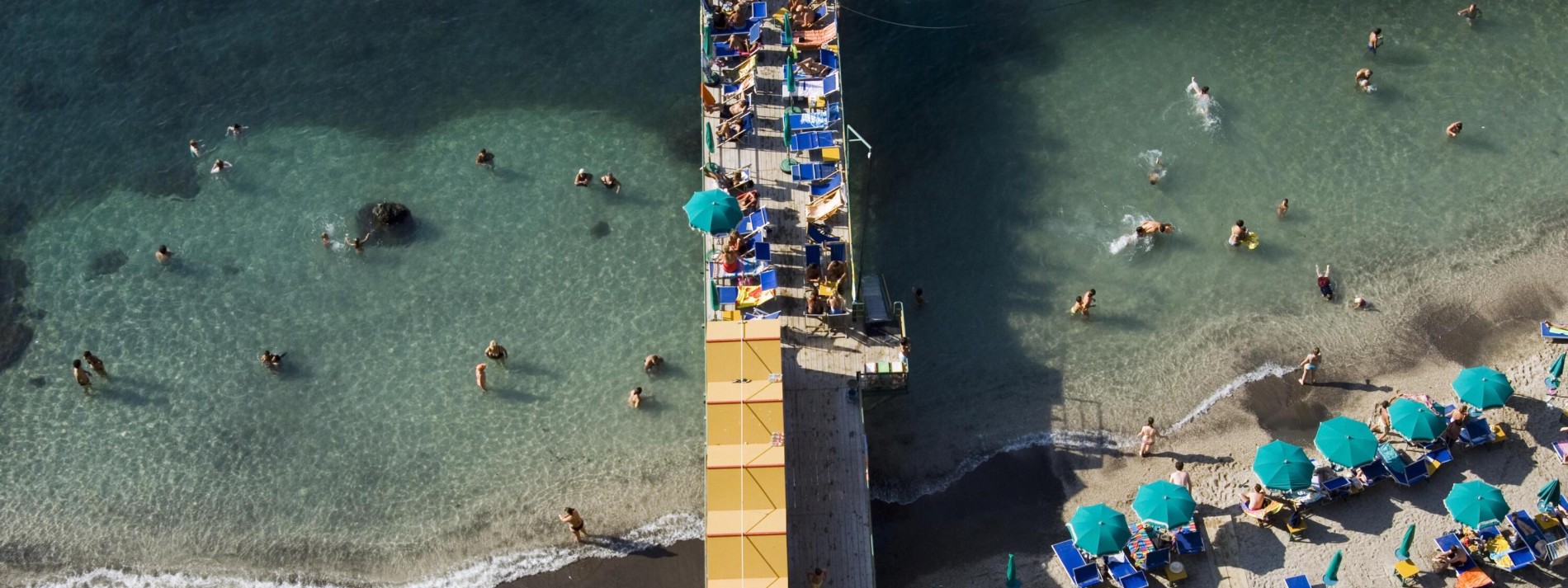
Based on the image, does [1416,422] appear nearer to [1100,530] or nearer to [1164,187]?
[1100,530]

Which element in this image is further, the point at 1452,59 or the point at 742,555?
the point at 1452,59

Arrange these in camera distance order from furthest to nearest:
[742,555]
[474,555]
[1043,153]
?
[1043,153] → [474,555] → [742,555]

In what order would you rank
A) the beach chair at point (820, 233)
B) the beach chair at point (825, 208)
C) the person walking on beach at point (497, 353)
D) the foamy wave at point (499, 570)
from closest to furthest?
1. the foamy wave at point (499, 570)
2. the beach chair at point (820, 233)
3. the beach chair at point (825, 208)
4. the person walking on beach at point (497, 353)

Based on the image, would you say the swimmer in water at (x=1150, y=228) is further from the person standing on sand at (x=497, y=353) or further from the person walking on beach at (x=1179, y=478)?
the person standing on sand at (x=497, y=353)

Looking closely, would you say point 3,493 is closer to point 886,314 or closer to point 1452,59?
point 886,314

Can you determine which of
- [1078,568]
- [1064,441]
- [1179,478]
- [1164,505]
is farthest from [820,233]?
[1164,505]

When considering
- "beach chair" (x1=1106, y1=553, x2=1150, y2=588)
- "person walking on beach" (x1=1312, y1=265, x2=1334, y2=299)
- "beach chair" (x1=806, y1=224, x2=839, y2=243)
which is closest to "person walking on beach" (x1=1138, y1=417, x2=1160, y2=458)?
"beach chair" (x1=1106, y1=553, x2=1150, y2=588)

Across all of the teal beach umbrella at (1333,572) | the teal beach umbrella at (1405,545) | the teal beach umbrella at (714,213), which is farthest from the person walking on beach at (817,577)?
the teal beach umbrella at (1405,545)

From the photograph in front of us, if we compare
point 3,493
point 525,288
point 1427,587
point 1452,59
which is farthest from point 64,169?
point 1452,59
